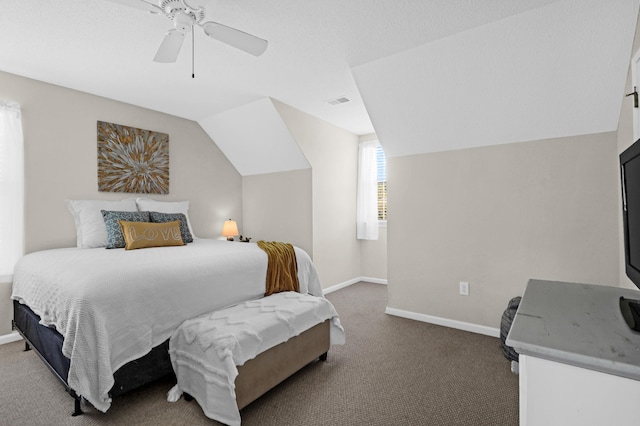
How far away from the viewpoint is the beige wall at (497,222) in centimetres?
254

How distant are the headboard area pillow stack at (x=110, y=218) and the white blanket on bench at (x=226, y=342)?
4.94 feet

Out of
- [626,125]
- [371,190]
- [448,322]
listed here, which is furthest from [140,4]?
[371,190]

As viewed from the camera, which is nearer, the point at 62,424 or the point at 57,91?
the point at 62,424

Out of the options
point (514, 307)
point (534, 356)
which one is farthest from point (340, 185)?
point (534, 356)

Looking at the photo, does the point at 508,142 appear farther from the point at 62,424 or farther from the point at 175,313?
the point at 62,424

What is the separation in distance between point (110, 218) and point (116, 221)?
0.07 m

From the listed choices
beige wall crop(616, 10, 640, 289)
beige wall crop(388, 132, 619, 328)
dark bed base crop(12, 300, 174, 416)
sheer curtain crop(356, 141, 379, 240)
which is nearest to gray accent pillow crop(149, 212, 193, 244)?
dark bed base crop(12, 300, 174, 416)

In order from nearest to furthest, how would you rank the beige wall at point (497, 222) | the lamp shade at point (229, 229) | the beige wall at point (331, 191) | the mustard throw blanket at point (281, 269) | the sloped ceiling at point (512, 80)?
the sloped ceiling at point (512, 80), the beige wall at point (497, 222), the mustard throw blanket at point (281, 269), the beige wall at point (331, 191), the lamp shade at point (229, 229)

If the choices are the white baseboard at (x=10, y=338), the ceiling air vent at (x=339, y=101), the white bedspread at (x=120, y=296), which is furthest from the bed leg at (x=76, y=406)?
the ceiling air vent at (x=339, y=101)

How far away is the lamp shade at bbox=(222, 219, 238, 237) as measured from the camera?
449cm

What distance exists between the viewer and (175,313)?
206cm

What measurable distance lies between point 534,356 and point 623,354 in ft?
0.50

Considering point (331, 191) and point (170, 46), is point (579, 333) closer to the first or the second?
point (170, 46)

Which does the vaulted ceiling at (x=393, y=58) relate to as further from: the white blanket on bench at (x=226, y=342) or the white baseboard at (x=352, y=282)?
the white baseboard at (x=352, y=282)
